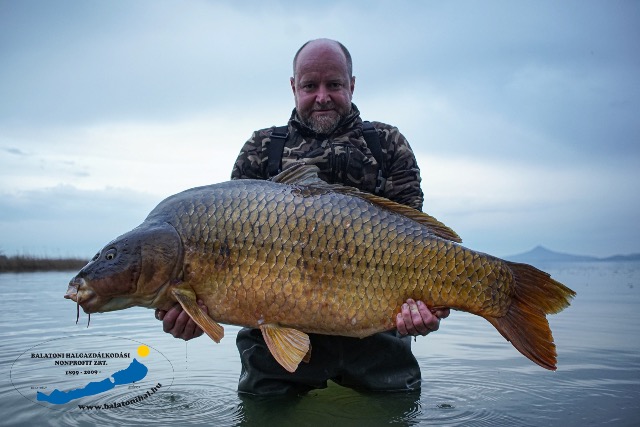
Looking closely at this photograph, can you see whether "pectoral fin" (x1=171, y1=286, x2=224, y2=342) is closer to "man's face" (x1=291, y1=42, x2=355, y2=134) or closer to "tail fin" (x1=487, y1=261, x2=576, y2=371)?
"tail fin" (x1=487, y1=261, x2=576, y2=371)

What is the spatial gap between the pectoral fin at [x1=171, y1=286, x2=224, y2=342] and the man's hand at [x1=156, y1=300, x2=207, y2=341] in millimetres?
178

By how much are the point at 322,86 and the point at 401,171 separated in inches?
33.0

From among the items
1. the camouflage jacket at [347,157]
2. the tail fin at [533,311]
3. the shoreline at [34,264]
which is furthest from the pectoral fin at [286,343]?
the shoreline at [34,264]

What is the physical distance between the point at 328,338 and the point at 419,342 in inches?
109

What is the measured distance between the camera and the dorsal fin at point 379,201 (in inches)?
129

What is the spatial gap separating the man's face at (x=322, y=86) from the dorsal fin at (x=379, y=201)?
786 mm

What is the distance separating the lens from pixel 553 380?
166 inches

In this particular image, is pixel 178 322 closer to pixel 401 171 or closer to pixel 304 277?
pixel 304 277

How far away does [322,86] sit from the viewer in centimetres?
404

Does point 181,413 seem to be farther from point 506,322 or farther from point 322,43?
point 322,43

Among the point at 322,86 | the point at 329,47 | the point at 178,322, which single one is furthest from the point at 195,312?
the point at 329,47

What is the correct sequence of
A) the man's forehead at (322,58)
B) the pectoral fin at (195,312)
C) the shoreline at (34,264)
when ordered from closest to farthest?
the pectoral fin at (195,312)
the man's forehead at (322,58)
the shoreline at (34,264)

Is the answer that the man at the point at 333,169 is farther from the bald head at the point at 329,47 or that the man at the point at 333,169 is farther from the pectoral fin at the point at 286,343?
the pectoral fin at the point at 286,343

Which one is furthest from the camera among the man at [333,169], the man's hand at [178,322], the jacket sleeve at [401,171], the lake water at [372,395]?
the jacket sleeve at [401,171]
